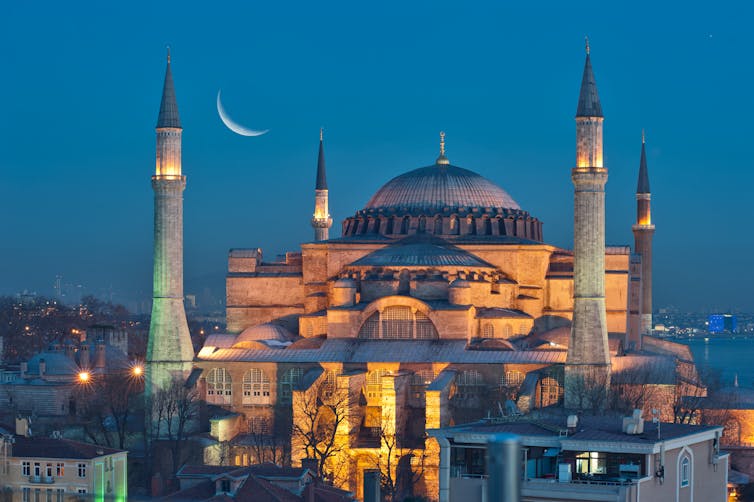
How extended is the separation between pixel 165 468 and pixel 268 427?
14.4 ft

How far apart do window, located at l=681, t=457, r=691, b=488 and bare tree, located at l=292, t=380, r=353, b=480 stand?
57.8ft

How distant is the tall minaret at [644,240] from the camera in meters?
64.9

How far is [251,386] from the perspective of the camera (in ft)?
162

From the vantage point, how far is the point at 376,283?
51.8 m

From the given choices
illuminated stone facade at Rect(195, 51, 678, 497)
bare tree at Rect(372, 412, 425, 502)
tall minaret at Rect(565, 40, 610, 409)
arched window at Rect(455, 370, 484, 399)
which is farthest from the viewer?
arched window at Rect(455, 370, 484, 399)

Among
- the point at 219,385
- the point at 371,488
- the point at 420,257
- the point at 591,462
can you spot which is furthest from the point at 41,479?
the point at 420,257

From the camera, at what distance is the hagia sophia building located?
46844mm

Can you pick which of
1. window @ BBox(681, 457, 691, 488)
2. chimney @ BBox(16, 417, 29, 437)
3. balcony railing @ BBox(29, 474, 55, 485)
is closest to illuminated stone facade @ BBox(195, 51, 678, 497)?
chimney @ BBox(16, 417, 29, 437)

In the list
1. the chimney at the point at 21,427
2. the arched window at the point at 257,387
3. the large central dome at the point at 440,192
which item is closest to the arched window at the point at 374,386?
the arched window at the point at 257,387

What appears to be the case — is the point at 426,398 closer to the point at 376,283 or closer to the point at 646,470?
the point at 376,283

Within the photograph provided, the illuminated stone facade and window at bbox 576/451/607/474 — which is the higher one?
the illuminated stone facade

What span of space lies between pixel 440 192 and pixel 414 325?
30.1 feet

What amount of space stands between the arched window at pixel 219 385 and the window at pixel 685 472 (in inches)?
914

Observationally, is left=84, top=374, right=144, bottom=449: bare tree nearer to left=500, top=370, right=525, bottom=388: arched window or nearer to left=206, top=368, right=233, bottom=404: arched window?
left=206, top=368, right=233, bottom=404: arched window
